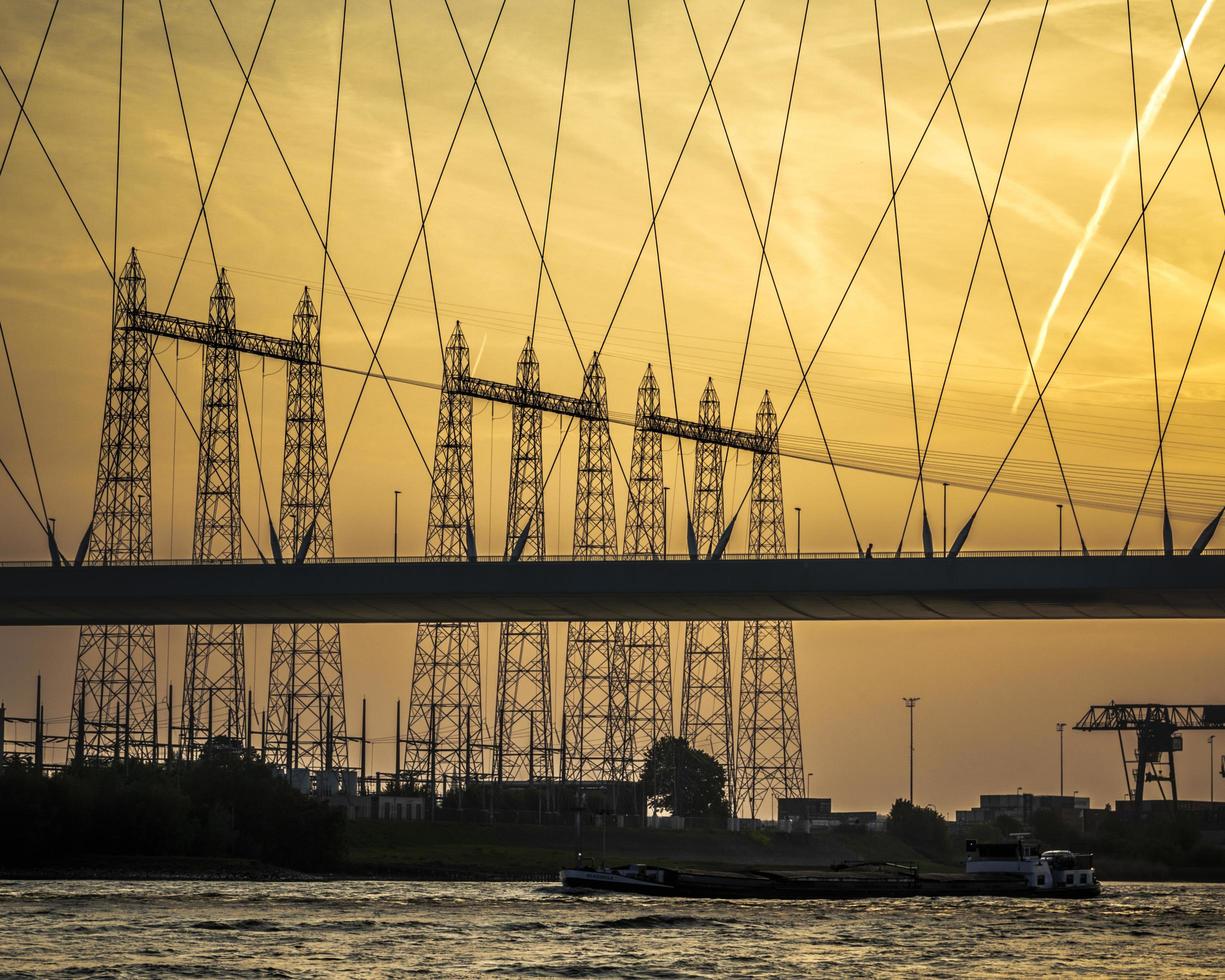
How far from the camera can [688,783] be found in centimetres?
17062

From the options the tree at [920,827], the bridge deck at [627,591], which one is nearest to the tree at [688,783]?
the tree at [920,827]

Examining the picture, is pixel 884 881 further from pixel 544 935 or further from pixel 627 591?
pixel 544 935

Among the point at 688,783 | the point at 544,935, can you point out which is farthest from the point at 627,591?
the point at 688,783

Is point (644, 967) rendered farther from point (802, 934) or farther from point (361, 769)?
point (361, 769)

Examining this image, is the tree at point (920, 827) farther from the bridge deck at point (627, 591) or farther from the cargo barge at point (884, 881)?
the bridge deck at point (627, 591)

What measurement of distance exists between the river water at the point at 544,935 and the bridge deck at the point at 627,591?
38.7 feet

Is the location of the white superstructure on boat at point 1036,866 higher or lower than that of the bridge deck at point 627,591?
lower

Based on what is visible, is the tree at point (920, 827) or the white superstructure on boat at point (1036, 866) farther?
the tree at point (920, 827)

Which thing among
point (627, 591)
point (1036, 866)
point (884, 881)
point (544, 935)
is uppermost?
point (627, 591)

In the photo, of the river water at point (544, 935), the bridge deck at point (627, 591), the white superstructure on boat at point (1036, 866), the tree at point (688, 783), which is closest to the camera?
the river water at point (544, 935)

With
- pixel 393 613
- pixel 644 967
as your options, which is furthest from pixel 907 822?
pixel 644 967

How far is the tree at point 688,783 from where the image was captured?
155m

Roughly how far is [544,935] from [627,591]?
17848mm

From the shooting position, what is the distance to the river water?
6275 cm
